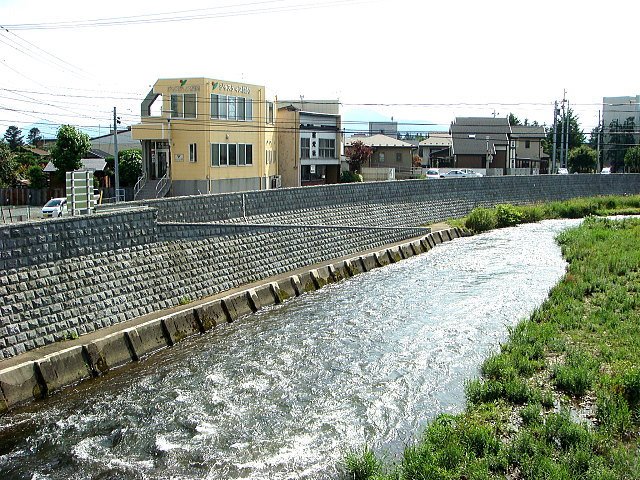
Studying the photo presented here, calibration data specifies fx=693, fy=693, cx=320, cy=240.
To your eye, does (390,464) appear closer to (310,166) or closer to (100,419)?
(100,419)

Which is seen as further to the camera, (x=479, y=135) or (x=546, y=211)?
(x=479, y=135)

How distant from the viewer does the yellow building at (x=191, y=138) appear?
3744 centimetres

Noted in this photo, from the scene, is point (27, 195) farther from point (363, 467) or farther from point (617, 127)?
point (617, 127)

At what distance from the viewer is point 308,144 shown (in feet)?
167

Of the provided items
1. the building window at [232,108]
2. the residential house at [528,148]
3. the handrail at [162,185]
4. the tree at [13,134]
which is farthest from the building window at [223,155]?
the tree at [13,134]

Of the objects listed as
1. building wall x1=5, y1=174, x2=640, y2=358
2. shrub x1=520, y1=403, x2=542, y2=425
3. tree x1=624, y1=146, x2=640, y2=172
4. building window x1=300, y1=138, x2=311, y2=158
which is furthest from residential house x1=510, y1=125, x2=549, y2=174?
shrub x1=520, y1=403, x2=542, y2=425

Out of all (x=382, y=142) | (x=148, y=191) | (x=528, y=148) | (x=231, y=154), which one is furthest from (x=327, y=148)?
(x=528, y=148)

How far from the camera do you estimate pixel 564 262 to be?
2723 cm

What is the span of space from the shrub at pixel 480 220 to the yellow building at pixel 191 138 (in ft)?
43.4

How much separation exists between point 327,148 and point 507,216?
17581mm

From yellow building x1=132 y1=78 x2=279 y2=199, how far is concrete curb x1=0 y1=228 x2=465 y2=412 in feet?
50.8

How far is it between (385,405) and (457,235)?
2487cm

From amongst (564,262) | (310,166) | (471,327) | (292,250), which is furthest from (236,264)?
(310,166)

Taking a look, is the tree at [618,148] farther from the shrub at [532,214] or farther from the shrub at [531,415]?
the shrub at [531,415]
